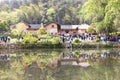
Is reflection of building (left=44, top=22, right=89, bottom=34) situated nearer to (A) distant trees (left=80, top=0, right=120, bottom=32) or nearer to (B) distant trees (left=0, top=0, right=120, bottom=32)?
(B) distant trees (left=0, top=0, right=120, bottom=32)

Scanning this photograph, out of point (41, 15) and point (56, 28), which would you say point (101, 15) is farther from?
point (41, 15)

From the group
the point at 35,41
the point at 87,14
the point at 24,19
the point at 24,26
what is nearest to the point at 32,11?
the point at 24,19

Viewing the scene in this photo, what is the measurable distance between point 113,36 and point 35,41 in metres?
9.45

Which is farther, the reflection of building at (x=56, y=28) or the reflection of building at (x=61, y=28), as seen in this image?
the reflection of building at (x=56, y=28)

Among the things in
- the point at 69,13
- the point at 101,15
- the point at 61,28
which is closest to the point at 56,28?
the point at 61,28

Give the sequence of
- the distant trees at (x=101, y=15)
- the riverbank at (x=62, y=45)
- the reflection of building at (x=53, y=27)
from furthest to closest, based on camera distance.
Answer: the reflection of building at (x=53, y=27) < the distant trees at (x=101, y=15) < the riverbank at (x=62, y=45)

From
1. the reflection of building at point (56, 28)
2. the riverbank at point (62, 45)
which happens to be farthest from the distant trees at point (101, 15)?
the reflection of building at point (56, 28)

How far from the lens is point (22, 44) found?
34.6m

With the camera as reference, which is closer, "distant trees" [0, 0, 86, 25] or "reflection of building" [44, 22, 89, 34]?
"reflection of building" [44, 22, 89, 34]

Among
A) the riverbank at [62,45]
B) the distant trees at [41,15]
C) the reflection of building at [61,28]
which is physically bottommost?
the reflection of building at [61,28]

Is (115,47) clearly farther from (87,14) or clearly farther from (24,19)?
(24,19)

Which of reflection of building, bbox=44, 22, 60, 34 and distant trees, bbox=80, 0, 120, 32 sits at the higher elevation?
distant trees, bbox=80, 0, 120, 32

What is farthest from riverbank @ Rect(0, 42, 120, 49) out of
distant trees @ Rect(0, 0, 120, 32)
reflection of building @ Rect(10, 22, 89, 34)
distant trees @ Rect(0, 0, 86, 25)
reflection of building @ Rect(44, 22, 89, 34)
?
distant trees @ Rect(0, 0, 86, 25)

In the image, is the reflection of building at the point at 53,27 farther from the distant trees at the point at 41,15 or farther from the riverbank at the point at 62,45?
the riverbank at the point at 62,45
